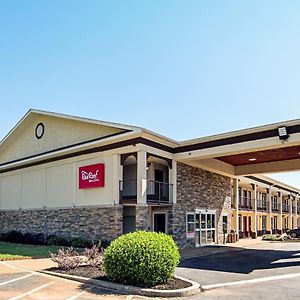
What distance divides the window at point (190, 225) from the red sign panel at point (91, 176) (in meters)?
5.39

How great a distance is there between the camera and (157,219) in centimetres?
2166

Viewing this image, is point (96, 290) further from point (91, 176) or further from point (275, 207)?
point (275, 207)

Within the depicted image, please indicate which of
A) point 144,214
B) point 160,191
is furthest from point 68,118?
point 144,214

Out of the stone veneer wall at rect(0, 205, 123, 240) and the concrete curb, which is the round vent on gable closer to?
the stone veneer wall at rect(0, 205, 123, 240)

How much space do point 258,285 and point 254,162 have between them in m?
16.0

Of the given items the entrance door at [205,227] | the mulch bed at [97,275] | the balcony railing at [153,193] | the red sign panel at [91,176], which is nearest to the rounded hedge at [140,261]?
the mulch bed at [97,275]

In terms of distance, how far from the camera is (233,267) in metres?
14.6

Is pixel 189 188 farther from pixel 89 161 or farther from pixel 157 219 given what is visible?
pixel 89 161

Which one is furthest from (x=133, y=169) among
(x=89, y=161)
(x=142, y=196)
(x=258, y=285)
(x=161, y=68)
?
(x=258, y=285)

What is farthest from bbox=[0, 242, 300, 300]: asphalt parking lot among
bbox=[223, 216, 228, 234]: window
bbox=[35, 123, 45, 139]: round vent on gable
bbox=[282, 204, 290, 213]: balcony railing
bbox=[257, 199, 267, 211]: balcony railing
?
bbox=[282, 204, 290, 213]: balcony railing

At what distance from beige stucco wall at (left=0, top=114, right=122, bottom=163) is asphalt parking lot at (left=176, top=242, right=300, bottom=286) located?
26.5 ft

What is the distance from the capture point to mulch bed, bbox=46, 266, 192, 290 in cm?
984

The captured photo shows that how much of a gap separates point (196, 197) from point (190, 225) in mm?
1726

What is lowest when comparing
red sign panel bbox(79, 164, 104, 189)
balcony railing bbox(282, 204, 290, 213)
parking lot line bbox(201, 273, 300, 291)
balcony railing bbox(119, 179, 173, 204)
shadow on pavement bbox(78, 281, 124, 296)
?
parking lot line bbox(201, 273, 300, 291)
